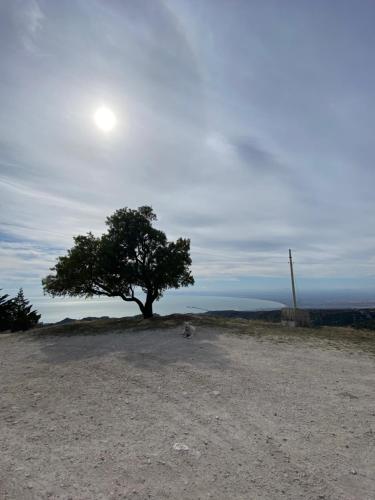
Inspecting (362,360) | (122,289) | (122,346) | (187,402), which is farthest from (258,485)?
(122,289)

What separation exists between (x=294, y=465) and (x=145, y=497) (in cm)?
253

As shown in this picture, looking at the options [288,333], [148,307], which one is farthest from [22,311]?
[288,333]

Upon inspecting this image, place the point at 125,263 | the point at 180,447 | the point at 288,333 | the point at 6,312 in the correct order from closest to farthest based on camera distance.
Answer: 1. the point at 180,447
2. the point at 288,333
3. the point at 125,263
4. the point at 6,312

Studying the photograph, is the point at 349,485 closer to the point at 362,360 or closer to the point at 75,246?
the point at 362,360

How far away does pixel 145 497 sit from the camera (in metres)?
3.86

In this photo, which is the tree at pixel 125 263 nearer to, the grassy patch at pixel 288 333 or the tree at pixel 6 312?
the grassy patch at pixel 288 333

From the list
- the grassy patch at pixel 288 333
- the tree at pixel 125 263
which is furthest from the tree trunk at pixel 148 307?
the grassy patch at pixel 288 333

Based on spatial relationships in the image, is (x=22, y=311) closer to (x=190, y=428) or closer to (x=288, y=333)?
(x=288, y=333)

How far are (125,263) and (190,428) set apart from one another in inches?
796

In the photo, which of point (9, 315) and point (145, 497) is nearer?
point (145, 497)

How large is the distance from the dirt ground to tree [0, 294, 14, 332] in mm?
35944

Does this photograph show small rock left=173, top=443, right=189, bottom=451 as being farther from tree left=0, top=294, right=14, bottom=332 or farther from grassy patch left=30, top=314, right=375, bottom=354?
tree left=0, top=294, right=14, bottom=332

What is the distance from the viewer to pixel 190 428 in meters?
5.67


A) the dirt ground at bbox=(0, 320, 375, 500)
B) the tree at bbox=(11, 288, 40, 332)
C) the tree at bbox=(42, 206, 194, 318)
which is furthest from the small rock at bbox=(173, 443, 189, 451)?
the tree at bbox=(11, 288, 40, 332)
